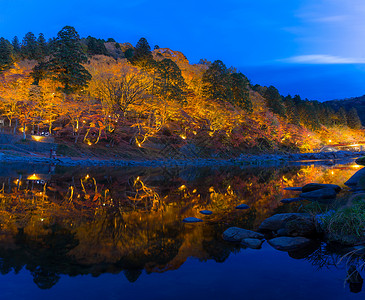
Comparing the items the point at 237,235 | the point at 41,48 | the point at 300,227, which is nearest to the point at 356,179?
the point at 300,227

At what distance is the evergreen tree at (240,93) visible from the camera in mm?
46750

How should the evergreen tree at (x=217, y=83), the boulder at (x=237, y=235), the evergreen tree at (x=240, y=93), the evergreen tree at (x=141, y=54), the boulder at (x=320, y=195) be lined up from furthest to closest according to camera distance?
the evergreen tree at (x=240, y=93), the evergreen tree at (x=141, y=54), the evergreen tree at (x=217, y=83), the boulder at (x=320, y=195), the boulder at (x=237, y=235)

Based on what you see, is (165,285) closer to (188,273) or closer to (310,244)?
(188,273)

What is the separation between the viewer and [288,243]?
19.4ft

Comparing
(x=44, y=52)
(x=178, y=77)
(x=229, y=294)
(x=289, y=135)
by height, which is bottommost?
(x=229, y=294)

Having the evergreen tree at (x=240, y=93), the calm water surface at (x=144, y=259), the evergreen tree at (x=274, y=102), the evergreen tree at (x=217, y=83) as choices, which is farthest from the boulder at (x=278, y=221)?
the evergreen tree at (x=274, y=102)

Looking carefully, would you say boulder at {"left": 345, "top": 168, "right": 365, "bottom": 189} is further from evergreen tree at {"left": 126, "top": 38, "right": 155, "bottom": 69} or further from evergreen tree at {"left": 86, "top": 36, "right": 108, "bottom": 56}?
evergreen tree at {"left": 86, "top": 36, "right": 108, "bottom": 56}

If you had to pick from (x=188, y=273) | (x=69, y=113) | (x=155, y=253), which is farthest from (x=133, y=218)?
(x=69, y=113)

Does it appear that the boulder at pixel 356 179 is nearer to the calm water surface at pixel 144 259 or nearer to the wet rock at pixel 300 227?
the calm water surface at pixel 144 259

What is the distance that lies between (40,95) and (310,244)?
28747 millimetres

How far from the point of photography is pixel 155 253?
5426 millimetres

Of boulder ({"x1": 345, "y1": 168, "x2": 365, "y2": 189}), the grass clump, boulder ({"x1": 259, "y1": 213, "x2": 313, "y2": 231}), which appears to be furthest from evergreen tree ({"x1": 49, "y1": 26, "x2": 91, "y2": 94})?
the grass clump

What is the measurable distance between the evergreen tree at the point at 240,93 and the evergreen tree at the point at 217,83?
11.1ft

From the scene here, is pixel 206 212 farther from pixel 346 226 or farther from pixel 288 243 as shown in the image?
pixel 346 226
